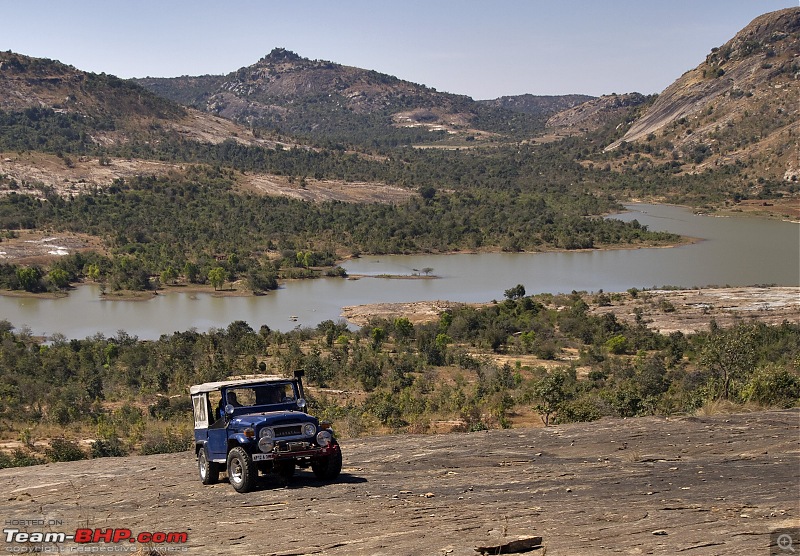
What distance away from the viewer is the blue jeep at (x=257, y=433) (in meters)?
10.6

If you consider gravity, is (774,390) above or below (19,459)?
above

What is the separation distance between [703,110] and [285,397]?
517 ft

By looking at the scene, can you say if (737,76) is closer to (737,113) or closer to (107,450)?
(737,113)

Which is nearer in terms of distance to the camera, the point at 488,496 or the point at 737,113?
the point at 488,496

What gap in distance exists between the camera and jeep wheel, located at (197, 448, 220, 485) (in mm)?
11516

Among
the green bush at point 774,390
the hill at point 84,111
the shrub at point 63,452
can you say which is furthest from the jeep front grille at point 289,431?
the hill at point 84,111

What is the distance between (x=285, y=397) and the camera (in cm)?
1159

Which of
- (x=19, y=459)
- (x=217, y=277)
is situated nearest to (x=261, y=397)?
(x=19, y=459)

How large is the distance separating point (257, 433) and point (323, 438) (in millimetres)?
791

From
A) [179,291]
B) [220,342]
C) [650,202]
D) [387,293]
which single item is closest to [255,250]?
[179,291]

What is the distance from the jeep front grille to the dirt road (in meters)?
0.71

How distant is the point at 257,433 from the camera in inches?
416

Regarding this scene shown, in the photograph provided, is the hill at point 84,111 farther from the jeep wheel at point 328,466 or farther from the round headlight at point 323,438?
the round headlight at point 323,438

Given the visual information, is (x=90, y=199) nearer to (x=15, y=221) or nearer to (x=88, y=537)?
(x=15, y=221)
